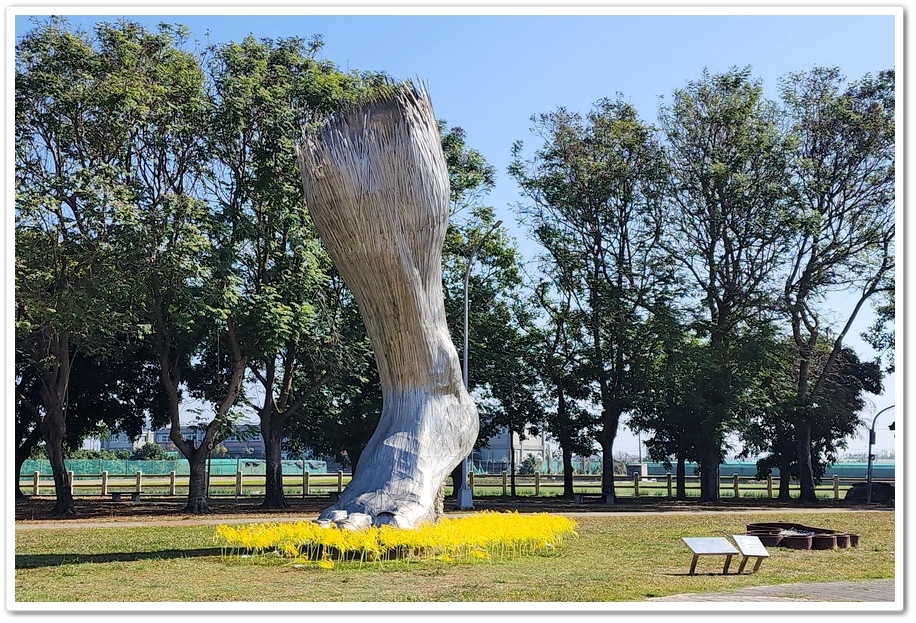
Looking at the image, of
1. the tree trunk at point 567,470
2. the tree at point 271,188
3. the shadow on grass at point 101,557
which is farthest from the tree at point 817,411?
the shadow on grass at point 101,557

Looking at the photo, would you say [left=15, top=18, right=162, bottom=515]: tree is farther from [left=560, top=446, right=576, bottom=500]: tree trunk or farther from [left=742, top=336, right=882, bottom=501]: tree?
[left=742, top=336, right=882, bottom=501]: tree

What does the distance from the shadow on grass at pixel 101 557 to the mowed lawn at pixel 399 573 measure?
1cm

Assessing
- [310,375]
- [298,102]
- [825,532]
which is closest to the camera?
[825,532]

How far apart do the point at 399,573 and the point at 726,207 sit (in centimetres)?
2324

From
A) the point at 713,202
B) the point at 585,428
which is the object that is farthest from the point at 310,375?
the point at 713,202

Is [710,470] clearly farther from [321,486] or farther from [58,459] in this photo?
[58,459]

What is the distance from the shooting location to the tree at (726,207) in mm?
33156

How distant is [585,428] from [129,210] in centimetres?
1781

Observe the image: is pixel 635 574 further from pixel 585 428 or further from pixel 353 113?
pixel 585 428

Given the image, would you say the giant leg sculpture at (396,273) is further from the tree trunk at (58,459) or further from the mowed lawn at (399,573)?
the tree trunk at (58,459)

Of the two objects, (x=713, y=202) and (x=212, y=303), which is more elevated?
(x=713, y=202)

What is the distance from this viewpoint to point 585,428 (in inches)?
1443

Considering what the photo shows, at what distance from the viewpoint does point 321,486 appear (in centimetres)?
4059
